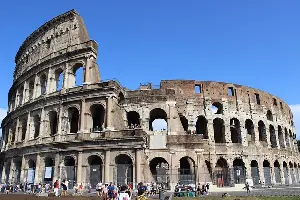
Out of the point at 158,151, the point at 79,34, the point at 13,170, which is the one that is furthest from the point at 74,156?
the point at 79,34

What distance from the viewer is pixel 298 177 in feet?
121

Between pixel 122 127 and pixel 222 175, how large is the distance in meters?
11.5

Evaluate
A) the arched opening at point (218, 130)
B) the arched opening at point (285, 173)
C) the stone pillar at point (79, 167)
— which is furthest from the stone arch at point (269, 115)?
the stone pillar at point (79, 167)

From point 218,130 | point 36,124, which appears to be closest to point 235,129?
A: point 218,130

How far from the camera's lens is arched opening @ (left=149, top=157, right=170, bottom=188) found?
77.9 feet

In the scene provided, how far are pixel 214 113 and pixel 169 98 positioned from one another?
21.5ft

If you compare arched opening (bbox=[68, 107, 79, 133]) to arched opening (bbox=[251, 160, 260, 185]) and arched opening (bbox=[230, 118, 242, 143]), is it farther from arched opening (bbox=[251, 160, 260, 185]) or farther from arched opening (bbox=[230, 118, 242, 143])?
arched opening (bbox=[251, 160, 260, 185])

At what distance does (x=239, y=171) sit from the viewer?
26969 mm

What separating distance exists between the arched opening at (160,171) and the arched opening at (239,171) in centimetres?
659

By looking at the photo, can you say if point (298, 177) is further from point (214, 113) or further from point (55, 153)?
point (55, 153)

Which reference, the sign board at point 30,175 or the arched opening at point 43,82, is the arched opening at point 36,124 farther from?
the sign board at point 30,175

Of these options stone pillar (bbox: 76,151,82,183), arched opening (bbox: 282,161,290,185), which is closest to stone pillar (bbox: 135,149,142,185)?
stone pillar (bbox: 76,151,82,183)

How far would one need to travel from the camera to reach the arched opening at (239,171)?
27125 mm

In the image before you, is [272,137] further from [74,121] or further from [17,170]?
[17,170]
